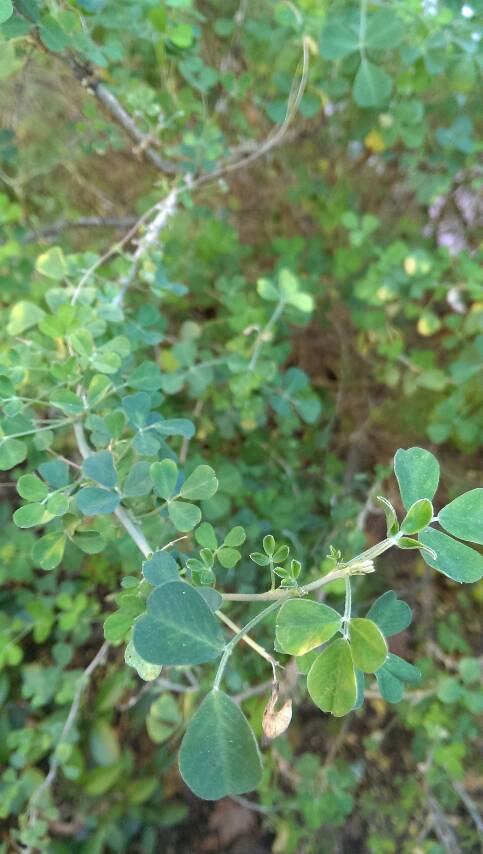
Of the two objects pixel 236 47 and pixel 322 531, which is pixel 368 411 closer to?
pixel 322 531

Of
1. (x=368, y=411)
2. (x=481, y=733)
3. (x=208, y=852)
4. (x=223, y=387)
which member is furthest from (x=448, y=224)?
(x=208, y=852)

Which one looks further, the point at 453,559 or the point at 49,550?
the point at 49,550

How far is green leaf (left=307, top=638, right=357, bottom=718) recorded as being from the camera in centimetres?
50

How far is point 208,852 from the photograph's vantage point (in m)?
1.76

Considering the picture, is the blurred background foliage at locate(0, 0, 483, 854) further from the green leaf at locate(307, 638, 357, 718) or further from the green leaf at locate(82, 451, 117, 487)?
the green leaf at locate(307, 638, 357, 718)

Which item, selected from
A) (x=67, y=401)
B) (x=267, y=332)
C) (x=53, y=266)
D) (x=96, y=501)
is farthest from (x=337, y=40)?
(x=96, y=501)

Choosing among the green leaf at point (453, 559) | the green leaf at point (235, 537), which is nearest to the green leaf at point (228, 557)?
the green leaf at point (235, 537)

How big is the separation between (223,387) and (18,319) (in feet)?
1.94

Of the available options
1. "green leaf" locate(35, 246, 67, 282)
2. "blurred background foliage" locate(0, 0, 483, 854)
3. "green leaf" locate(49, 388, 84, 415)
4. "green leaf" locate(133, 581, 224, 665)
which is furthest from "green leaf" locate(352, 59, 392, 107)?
"green leaf" locate(133, 581, 224, 665)

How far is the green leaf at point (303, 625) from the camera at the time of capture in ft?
1.65

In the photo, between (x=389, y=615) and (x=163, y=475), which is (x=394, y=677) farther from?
(x=163, y=475)

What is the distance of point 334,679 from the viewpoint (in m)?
0.51

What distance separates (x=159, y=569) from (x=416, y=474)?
26 centimetres

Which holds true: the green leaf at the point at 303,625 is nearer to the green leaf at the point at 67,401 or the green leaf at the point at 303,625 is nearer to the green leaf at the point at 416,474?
the green leaf at the point at 416,474
